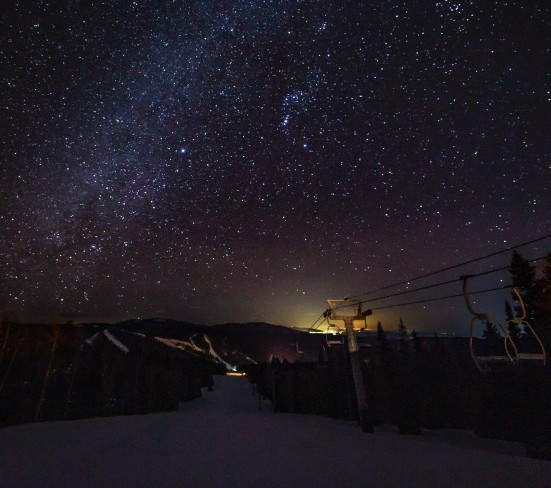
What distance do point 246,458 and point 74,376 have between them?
13726 mm

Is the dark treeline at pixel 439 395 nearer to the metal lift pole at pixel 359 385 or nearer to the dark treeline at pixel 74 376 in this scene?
the metal lift pole at pixel 359 385

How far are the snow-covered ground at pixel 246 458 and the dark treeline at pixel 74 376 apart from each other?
1.77m

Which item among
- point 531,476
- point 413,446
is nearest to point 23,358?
point 413,446

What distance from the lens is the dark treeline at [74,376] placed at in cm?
1738

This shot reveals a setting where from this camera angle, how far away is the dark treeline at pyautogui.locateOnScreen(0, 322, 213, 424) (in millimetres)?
17375

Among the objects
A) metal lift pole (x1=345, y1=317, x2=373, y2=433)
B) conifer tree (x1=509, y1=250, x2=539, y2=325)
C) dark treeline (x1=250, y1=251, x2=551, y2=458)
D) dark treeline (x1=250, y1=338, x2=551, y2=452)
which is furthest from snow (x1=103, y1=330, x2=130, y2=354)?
conifer tree (x1=509, y1=250, x2=539, y2=325)

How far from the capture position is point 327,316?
1894 centimetres

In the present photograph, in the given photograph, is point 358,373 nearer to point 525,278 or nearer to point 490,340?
point 525,278

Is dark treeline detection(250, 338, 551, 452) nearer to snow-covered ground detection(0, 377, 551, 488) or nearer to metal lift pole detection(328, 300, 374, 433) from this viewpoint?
snow-covered ground detection(0, 377, 551, 488)

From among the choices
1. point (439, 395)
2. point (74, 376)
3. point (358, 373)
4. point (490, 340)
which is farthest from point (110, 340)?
point (490, 340)

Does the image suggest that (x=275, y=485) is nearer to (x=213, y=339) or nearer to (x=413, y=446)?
(x=413, y=446)

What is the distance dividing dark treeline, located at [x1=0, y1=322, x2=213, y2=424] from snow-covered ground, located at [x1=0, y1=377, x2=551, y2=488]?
5.80 feet

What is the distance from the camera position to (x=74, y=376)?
63.5 feet

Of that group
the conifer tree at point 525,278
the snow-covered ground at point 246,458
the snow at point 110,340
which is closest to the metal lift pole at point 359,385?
the snow-covered ground at point 246,458
